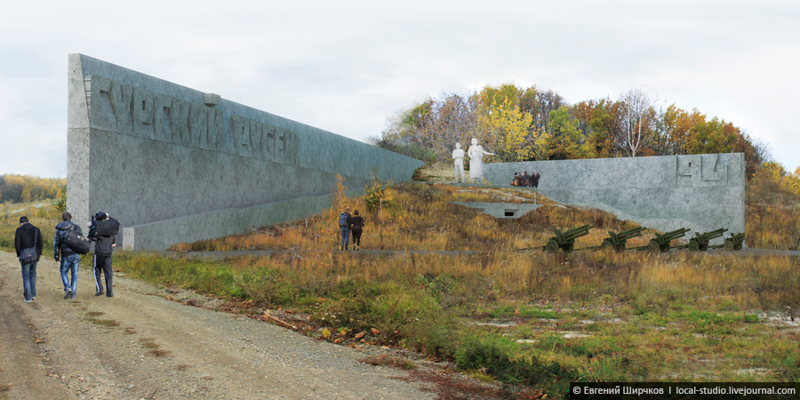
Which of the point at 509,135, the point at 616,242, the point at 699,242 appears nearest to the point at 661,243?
the point at 616,242

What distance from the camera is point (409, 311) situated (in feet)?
28.6

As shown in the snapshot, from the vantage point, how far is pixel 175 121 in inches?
721

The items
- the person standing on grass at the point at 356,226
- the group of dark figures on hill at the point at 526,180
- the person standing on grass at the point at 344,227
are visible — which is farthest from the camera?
the group of dark figures on hill at the point at 526,180

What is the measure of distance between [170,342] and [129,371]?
119cm

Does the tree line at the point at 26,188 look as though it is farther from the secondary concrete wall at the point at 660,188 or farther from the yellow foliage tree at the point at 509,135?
the secondary concrete wall at the point at 660,188

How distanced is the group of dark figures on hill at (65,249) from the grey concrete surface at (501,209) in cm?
1869

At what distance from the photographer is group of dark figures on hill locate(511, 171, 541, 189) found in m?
32.2

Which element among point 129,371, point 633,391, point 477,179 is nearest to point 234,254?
point 129,371

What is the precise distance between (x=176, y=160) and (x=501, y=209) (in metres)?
15.0

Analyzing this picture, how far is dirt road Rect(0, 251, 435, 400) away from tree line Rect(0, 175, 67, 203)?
2088 inches

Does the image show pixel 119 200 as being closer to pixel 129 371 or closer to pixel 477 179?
pixel 129 371

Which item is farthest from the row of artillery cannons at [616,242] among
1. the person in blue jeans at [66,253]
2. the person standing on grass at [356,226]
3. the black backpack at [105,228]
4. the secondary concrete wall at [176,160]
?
the person in blue jeans at [66,253]

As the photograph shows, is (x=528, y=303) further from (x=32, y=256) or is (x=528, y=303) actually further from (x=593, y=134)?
(x=593, y=134)

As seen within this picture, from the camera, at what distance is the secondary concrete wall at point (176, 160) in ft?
50.1
